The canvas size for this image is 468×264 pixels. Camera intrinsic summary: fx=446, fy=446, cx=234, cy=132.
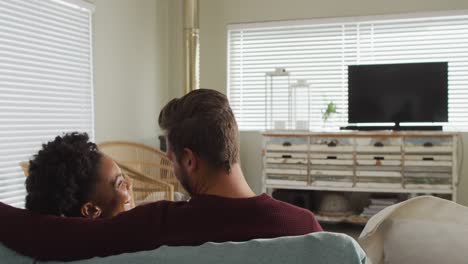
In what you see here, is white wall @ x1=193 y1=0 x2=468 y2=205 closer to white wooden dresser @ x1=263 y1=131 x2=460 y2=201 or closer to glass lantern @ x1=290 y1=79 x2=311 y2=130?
glass lantern @ x1=290 y1=79 x2=311 y2=130

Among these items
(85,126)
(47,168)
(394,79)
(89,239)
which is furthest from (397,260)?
(394,79)

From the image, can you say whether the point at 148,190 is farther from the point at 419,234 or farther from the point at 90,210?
the point at 419,234

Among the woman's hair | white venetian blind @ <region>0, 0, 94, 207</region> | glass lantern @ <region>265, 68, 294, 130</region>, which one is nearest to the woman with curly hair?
the woman's hair

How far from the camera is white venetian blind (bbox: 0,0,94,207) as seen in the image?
2.92 meters

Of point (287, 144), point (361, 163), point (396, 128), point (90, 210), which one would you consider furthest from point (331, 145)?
point (90, 210)

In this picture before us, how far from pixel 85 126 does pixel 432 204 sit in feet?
10.2

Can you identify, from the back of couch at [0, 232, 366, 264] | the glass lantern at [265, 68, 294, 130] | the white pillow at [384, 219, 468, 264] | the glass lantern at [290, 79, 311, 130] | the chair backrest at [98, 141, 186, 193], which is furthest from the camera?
the glass lantern at [265, 68, 294, 130]

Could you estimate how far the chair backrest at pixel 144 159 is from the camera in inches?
144

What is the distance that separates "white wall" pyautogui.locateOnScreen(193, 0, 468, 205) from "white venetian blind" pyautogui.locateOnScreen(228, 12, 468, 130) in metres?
0.08

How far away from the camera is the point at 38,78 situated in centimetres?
316

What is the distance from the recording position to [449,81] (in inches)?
173

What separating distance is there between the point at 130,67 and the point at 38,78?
125 centimetres

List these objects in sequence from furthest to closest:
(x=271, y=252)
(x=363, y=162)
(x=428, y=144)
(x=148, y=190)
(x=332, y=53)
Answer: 1. (x=332, y=53)
2. (x=363, y=162)
3. (x=428, y=144)
4. (x=148, y=190)
5. (x=271, y=252)

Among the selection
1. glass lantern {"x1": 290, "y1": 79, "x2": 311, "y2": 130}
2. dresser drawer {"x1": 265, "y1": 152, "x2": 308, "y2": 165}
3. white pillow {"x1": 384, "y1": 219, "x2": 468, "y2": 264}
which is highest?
glass lantern {"x1": 290, "y1": 79, "x2": 311, "y2": 130}
